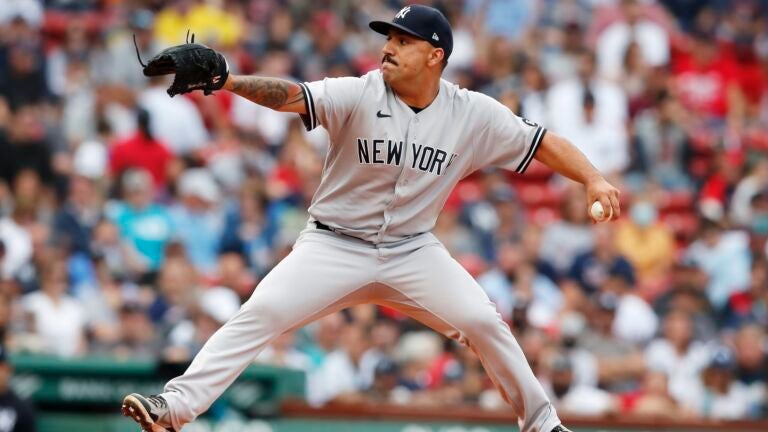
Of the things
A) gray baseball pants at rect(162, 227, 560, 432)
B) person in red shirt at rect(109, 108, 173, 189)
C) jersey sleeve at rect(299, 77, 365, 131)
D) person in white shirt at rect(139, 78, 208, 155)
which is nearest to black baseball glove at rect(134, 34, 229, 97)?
jersey sleeve at rect(299, 77, 365, 131)

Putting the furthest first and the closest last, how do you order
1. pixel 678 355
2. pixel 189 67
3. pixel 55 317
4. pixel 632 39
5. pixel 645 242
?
pixel 632 39
pixel 645 242
pixel 678 355
pixel 55 317
pixel 189 67

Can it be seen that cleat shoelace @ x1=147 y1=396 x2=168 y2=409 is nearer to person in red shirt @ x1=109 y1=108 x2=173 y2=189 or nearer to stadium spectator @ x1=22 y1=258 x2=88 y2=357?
stadium spectator @ x1=22 y1=258 x2=88 y2=357

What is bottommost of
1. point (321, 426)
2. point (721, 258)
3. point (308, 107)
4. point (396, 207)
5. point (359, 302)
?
point (321, 426)

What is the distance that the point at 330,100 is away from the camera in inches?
269

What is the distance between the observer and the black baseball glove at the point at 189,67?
21.0 ft

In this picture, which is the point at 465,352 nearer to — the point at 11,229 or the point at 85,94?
the point at 11,229

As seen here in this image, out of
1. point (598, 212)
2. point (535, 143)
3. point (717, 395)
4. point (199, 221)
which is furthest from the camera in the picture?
point (199, 221)

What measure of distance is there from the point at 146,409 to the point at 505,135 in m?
2.23

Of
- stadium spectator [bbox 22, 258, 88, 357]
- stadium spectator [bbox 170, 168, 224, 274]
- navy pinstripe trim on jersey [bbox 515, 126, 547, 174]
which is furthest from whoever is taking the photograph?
stadium spectator [bbox 170, 168, 224, 274]

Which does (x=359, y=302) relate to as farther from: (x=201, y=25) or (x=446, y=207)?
(x=201, y=25)

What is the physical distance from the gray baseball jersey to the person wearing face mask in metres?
7.21

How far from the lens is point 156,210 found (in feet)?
44.0

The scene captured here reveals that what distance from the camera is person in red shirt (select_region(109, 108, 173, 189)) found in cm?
1377

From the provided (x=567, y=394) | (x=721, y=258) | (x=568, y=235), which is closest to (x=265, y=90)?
(x=567, y=394)
